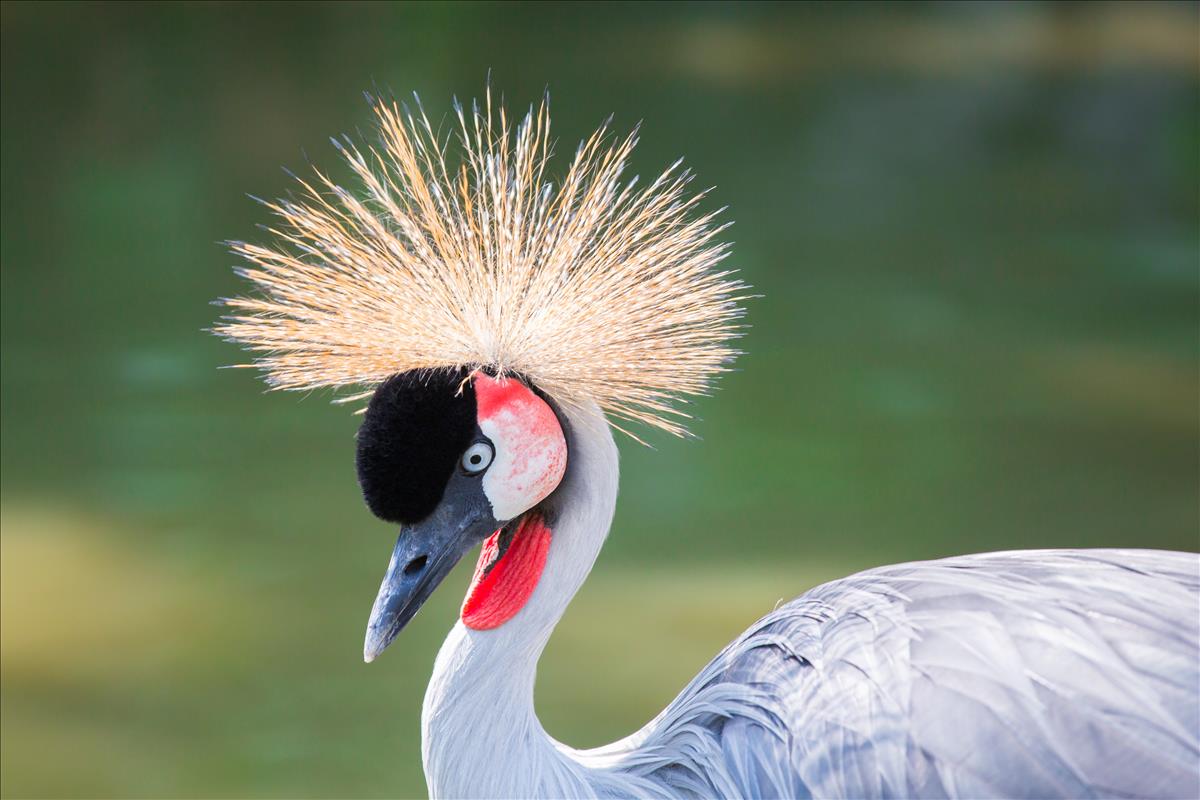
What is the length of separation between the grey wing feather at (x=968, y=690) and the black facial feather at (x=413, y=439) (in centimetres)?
30

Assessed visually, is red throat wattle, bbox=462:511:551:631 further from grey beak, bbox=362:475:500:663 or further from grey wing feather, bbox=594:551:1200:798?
grey wing feather, bbox=594:551:1200:798

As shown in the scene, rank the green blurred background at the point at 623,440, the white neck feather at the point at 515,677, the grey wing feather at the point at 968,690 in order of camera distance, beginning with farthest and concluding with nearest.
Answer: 1. the green blurred background at the point at 623,440
2. the white neck feather at the point at 515,677
3. the grey wing feather at the point at 968,690

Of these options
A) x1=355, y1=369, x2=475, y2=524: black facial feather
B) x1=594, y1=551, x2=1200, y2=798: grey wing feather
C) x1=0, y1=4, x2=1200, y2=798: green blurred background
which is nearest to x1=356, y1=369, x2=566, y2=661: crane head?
x1=355, y1=369, x2=475, y2=524: black facial feather

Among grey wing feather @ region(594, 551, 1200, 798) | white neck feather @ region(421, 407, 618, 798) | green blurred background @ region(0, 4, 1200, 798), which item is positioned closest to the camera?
grey wing feather @ region(594, 551, 1200, 798)

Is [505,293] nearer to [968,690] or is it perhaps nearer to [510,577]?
[510,577]

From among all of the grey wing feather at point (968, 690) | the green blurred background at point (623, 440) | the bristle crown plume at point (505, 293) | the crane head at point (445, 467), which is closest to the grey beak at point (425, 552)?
the crane head at point (445, 467)

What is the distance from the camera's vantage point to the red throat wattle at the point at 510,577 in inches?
47.8

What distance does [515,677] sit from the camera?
1226 millimetres

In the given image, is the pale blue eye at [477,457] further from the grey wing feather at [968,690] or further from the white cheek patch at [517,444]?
the grey wing feather at [968,690]

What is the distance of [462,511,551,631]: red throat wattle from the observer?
3.98 feet

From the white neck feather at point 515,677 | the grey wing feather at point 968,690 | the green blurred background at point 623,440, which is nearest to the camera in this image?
the grey wing feather at point 968,690

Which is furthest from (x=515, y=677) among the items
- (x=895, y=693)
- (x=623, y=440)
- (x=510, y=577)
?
(x=623, y=440)

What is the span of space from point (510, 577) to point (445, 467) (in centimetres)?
13

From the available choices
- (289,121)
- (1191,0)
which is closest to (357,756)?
(289,121)
